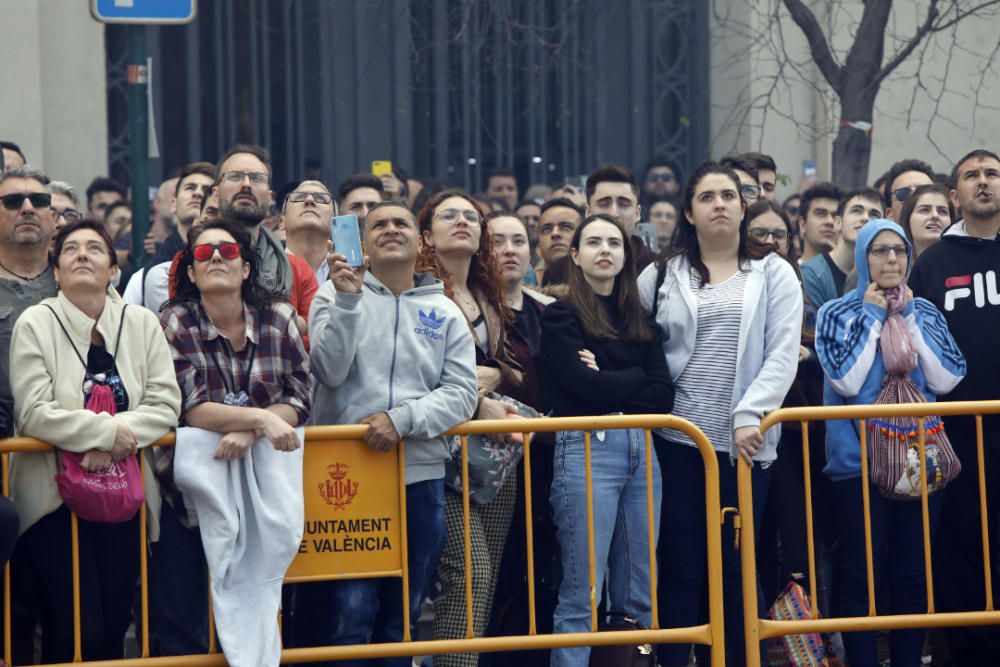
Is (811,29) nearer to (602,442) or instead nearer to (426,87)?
(426,87)

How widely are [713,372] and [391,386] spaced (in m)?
1.48

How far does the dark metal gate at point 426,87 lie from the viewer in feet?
40.3

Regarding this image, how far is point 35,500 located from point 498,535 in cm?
197

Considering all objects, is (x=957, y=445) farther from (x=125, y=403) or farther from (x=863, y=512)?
(x=125, y=403)

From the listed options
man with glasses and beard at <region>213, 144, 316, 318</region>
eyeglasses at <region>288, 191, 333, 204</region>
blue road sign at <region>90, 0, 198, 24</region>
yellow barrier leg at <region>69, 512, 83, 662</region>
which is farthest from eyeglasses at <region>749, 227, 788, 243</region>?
yellow barrier leg at <region>69, 512, 83, 662</region>

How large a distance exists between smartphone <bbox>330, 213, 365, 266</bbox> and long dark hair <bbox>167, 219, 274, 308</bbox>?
47 cm

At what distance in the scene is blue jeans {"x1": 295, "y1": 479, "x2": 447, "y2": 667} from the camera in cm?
632

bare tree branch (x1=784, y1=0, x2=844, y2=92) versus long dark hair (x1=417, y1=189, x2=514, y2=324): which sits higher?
bare tree branch (x1=784, y1=0, x2=844, y2=92)

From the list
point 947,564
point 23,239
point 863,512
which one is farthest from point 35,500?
point 947,564

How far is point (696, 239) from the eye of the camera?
724 centimetres

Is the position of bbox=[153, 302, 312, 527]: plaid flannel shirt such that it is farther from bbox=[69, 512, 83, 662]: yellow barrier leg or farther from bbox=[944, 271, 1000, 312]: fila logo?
bbox=[944, 271, 1000, 312]: fila logo

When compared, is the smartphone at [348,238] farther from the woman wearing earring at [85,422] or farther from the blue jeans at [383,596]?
the blue jeans at [383,596]

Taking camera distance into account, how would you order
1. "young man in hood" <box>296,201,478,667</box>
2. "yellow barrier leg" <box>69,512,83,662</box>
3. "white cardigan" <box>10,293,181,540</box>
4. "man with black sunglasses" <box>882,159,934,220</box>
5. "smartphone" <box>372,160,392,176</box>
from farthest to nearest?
"smartphone" <box>372,160,392,176</box>, "man with black sunglasses" <box>882,159,934,220</box>, "young man in hood" <box>296,201,478,667</box>, "yellow barrier leg" <box>69,512,83,662</box>, "white cardigan" <box>10,293,181,540</box>

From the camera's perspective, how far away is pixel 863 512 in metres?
7.00
